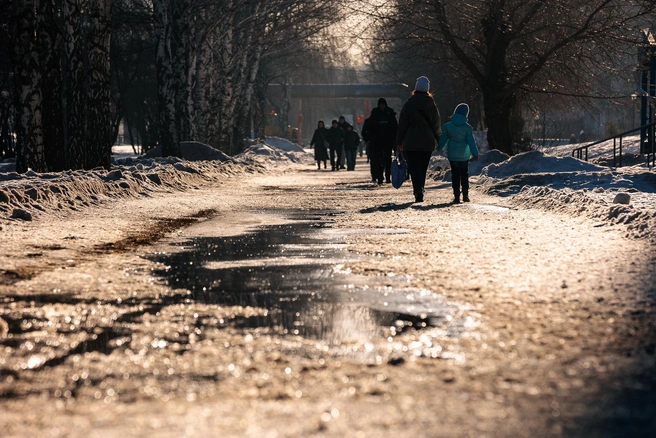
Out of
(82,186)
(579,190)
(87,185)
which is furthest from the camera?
(579,190)

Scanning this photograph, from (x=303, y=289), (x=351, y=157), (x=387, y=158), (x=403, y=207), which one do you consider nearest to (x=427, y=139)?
(x=403, y=207)

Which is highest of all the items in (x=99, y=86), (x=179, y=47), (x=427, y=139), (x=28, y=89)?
(x=179, y=47)

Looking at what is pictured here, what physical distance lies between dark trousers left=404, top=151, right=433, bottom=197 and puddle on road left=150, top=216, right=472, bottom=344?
19.3 feet

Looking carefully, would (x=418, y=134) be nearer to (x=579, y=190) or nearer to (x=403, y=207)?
(x=403, y=207)

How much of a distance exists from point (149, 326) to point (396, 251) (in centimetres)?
375

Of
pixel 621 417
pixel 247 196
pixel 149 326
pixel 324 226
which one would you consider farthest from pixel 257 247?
pixel 247 196

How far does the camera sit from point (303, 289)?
6.42m

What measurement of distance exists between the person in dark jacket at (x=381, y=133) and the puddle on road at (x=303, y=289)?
477 inches

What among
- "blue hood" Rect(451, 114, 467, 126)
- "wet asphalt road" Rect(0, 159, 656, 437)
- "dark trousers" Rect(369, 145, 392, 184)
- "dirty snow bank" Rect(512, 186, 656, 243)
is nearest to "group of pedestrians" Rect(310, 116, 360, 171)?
"dark trousers" Rect(369, 145, 392, 184)

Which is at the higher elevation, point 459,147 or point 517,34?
point 517,34

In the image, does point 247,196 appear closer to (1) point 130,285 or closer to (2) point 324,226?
(2) point 324,226

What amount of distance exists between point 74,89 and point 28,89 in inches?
79.7

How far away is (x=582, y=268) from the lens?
23.7 ft

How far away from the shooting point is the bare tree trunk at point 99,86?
68.0 feet
